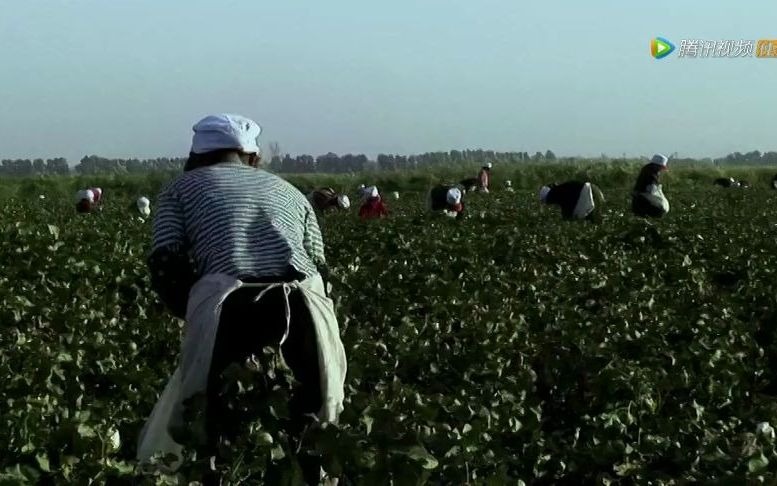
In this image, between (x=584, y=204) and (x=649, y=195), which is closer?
(x=649, y=195)

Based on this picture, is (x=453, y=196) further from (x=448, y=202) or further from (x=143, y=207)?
(x=143, y=207)

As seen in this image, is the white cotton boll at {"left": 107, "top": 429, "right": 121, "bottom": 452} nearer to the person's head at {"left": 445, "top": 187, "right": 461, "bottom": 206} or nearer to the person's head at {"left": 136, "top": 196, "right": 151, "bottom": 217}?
the person's head at {"left": 445, "top": 187, "right": 461, "bottom": 206}

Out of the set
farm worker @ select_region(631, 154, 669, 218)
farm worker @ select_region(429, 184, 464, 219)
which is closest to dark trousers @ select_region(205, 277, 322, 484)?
farm worker @ select_region(631, 154, 669, 218)

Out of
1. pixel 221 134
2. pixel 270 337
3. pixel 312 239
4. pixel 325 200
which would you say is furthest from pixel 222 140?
pixel 325 200

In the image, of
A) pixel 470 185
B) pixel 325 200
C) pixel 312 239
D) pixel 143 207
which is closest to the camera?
pixel 312 239

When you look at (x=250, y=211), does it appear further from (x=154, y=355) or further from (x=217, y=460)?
(x=154, y=355)

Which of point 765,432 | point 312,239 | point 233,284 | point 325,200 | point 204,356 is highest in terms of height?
point 312,239

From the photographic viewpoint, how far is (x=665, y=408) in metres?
5.22

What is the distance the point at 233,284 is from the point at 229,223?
0.68 feet

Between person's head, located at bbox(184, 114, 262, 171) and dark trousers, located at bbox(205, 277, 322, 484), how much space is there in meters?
0.46

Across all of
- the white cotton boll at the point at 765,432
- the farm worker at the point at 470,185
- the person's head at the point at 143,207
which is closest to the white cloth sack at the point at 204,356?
the white cotton boll at the point at 765,432

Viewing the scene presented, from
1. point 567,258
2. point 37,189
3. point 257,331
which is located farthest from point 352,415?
point 37,189

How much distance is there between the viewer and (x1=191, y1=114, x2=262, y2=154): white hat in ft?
13.0

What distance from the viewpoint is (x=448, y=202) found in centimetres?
1914
